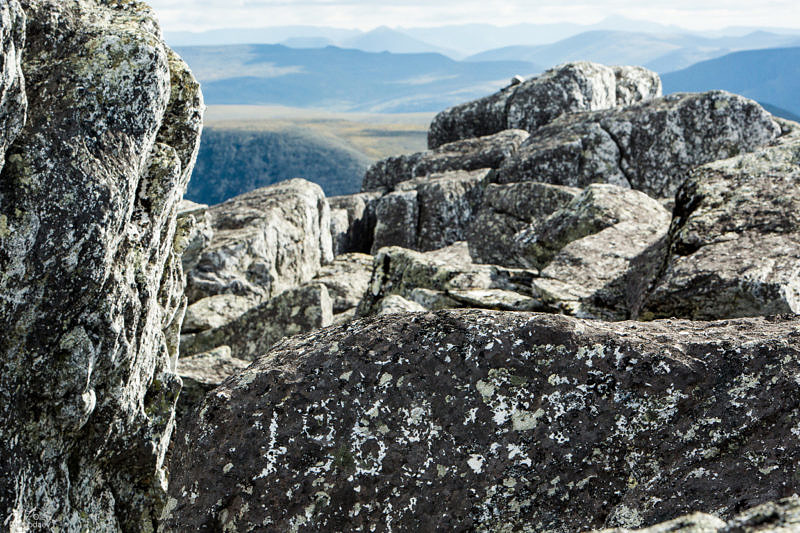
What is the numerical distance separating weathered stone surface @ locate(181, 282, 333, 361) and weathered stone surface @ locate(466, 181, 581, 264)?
5.88 m

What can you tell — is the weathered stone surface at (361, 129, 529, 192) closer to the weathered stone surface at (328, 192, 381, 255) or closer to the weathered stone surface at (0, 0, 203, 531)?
the weathered stone surface at (328, 192, 381, 255)

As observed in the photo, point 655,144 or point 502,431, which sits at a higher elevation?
point 655,144

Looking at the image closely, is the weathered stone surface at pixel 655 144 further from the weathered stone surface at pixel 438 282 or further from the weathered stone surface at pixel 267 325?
the weathered stone surface at pixel 267 325

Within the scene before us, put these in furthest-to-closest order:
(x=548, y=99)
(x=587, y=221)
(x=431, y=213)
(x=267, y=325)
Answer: (x=548, y=99), (x=431, y=213), (x=267, y=325), (x=587, y=221)

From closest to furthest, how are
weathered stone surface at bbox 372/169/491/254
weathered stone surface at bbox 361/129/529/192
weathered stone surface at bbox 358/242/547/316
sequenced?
weathered stone surface at bbox 358/242/547/316, weathered stone surface at bbox 372/169/491/254, weathered stone surface at bbox 361/129/529/192

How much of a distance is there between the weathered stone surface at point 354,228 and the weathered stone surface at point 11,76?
2509cm

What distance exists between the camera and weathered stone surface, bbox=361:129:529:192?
3180 cm

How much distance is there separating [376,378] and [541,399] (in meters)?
1.67

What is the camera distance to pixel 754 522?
12.3 ft

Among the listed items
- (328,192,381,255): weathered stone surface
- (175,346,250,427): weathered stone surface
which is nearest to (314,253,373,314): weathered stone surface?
(175,346,250,427): weathered stone surface

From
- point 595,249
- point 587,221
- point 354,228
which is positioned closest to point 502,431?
point 595,249

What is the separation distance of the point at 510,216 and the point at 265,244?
8797mm

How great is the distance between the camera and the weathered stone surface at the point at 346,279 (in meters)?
22.1

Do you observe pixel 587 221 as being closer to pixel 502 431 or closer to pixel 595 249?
pixel 595 249
